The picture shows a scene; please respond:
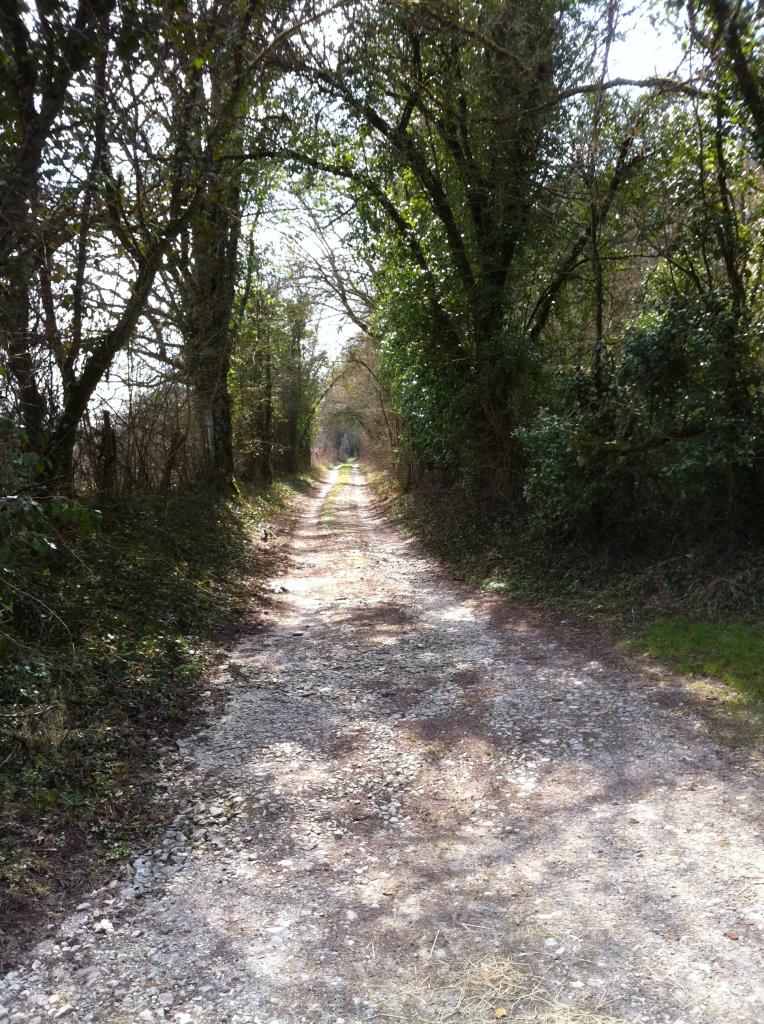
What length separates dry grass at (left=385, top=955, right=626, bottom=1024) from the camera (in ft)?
9.77

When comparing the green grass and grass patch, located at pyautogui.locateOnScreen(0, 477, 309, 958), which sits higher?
grass patch, located at pyautogui.locateOnScreen(0, 477, 309, 958)

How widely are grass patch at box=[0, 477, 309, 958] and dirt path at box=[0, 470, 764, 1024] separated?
39 centimetres

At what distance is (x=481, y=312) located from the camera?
14.7 meters

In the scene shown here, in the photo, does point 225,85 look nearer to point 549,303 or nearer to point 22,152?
point 22,152

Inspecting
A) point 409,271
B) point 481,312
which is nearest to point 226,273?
point 409,271

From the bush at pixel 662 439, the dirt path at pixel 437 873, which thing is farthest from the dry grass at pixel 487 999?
the bush at pixel 662 439

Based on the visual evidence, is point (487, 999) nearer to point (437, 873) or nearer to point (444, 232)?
point (437, 873)

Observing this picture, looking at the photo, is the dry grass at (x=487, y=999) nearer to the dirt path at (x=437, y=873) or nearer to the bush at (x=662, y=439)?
the dirt path at (x=437, y=873)

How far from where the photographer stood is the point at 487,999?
122 inches

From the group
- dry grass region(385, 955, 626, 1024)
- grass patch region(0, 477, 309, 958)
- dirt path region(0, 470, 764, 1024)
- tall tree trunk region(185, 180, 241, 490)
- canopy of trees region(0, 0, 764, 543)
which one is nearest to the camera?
dry grass region(385, 955, 626, 1024)

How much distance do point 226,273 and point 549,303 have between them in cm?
758

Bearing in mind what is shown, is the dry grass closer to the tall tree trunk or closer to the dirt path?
the dirt path

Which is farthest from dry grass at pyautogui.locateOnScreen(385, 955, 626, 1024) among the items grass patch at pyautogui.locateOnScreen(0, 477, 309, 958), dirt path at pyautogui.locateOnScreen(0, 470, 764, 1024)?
grass patch at pyautogui.locateOnScreen(0, 477, 309, 958)

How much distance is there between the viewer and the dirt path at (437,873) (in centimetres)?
317
